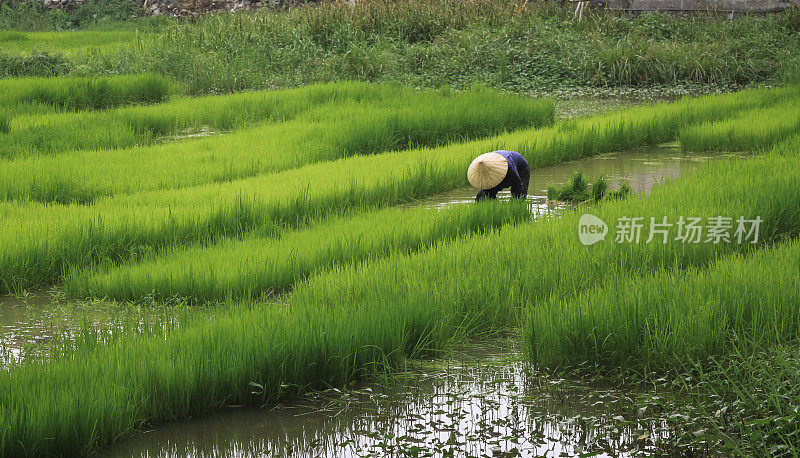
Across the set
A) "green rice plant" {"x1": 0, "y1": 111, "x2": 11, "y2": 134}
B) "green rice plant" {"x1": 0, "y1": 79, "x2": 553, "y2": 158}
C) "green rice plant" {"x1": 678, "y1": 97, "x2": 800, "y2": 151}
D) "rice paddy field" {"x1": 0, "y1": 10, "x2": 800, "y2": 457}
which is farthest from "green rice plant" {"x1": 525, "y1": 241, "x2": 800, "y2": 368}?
"green rice plant" {"x1": 0, "y1": 111, "x2": 11, "y2": 134}

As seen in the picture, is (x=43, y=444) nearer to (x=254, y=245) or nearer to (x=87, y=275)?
(x=87, y=275)

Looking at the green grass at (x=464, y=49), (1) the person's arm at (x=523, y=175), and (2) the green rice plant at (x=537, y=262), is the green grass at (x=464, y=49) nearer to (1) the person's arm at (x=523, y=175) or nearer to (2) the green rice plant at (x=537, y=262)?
(1) the person's arm at (x=523, y=175)

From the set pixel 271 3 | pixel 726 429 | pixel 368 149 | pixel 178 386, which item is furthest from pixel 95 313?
pixel 271 3

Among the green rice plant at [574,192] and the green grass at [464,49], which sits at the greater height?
the green grass at [464,49]

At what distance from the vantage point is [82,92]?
33.6ft

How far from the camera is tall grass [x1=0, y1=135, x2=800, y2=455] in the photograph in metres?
2.62

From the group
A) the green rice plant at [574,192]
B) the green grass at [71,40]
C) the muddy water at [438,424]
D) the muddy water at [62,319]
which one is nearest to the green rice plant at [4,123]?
the muddy water at [62,319]

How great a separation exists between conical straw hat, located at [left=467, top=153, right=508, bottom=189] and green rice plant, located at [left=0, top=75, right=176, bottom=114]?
6196mm

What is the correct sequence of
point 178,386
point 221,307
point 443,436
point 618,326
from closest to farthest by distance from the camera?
point 443,436
point 178,386
point 618,326
point 221,307

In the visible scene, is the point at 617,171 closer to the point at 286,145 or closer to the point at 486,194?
the point at 486,194

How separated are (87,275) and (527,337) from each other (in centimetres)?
245

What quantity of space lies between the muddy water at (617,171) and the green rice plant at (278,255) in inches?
25.5

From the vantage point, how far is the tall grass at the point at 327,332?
8.59 feet

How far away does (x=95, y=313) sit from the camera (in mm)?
3994
